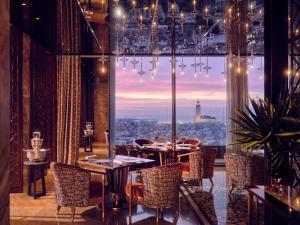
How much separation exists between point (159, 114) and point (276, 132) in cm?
679

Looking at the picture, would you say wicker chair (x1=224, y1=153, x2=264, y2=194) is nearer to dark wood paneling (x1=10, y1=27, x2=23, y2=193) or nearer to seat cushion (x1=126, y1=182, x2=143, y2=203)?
seat cushion (x1=126, y1=182, x2=143, y2=203)

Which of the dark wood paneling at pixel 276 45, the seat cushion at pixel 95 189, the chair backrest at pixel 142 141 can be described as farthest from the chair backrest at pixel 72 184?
the chair backrest at pixel 142 141

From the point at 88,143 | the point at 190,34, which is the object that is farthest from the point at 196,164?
the point at 88,143

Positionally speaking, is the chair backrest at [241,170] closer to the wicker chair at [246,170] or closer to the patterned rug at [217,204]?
the wicker chair at [246,170]

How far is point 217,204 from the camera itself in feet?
19.4

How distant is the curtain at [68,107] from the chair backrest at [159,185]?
5157 millimetres

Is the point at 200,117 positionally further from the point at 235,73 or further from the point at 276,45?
the point at 276,45

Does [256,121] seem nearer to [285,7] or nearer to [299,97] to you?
[299,97]

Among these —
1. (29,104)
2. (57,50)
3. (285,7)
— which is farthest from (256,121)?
(57,50)

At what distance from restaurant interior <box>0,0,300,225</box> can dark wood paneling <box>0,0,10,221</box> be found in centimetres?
238

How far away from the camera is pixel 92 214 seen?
526cm

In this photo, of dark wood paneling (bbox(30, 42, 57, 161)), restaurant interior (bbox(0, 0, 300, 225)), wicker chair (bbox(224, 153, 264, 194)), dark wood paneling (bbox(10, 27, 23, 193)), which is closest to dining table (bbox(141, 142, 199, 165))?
restaurant interior (bbox(0, 0, 300, 225))

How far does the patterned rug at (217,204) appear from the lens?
5043 millimetres

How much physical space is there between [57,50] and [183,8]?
364 cm
